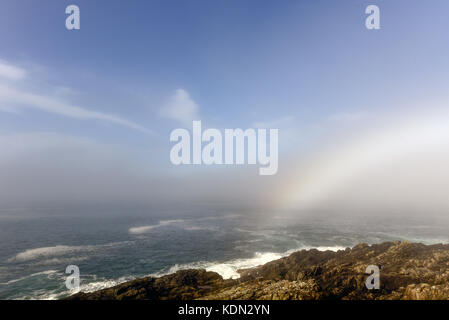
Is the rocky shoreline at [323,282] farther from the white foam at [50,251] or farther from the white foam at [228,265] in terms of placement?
the white foam at [50,251]

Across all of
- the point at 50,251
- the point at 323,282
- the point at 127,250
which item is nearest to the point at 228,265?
the point at 323,282

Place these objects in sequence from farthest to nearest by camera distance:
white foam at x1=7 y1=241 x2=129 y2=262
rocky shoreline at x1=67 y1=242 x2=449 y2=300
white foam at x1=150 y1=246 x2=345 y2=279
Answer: white foam at x1=7 y1=241 x2=129 y2=262 → white foam at x1=150 y1=246 x2=345 y2=279 → rocky shoreline at x1=67 y1=242 x2=449 y2=300

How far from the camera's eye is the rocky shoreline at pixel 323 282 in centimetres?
2045

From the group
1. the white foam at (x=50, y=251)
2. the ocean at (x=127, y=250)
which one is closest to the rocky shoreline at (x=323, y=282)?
the ocean at (x=127, y=250)

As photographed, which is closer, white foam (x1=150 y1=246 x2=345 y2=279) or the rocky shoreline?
the rocky shoreline

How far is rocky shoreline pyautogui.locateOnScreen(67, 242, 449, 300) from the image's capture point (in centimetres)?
2045

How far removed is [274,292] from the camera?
66.8ft

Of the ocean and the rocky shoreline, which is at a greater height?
the rocky shoreline

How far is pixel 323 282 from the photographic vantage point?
93.9ft

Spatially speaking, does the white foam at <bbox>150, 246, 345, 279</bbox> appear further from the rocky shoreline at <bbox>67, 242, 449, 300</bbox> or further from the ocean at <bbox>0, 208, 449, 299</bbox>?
the rocky shoreline at <bbox>67, 242, 449, 300</bbox>

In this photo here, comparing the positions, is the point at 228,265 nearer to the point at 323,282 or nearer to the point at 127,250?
the point at 323,282

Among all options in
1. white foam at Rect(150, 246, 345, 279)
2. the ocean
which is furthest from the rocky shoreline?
the ocean
